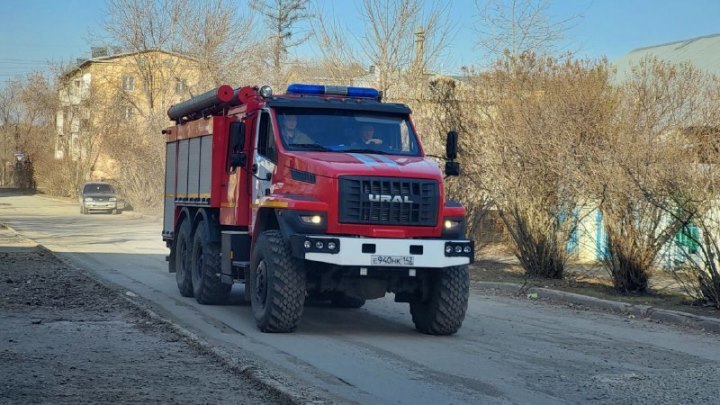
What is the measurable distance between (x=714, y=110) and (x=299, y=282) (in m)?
8.28

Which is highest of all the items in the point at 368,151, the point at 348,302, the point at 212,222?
the point at 368,151

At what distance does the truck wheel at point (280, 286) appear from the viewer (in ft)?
35.3

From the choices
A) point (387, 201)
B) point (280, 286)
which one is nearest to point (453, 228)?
point (387, 201)

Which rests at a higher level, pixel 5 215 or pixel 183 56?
pixel 183 56

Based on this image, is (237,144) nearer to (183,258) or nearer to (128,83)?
(183,258)

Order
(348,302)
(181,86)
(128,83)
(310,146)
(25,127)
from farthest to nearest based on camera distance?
(25,127) < (128,83) < (181,86) < (348,302) < (310,146)

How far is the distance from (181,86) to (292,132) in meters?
38.0

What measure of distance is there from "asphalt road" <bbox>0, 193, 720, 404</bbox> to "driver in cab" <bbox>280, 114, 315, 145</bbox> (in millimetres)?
2344

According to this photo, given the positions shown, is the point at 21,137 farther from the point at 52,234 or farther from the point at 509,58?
the point at 509,58

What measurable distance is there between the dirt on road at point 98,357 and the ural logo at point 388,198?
103 inches

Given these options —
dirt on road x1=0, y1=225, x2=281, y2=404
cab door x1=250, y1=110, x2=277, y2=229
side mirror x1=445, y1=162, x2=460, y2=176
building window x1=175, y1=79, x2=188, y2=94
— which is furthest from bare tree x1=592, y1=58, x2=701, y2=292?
building window x1=175, y1=79, x2=188, y2=94

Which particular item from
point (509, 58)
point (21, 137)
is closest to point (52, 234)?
point (509, 58)

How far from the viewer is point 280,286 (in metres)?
10.8

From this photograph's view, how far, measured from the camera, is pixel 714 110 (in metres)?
15.4
